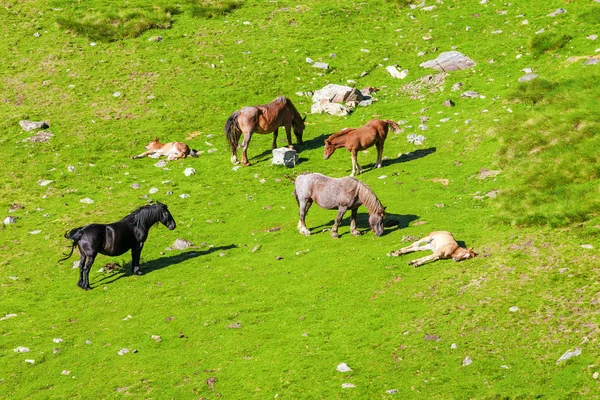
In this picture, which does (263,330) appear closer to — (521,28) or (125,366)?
(125,366)

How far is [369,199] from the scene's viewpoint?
2009 centimetres

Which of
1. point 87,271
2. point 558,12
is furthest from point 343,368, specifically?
point 558,12

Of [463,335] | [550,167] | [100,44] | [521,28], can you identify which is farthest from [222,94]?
[463,335]

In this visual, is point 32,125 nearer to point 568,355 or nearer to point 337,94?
point 337,94

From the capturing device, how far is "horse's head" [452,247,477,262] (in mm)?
17406

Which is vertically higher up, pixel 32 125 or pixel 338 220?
pixel 338 220

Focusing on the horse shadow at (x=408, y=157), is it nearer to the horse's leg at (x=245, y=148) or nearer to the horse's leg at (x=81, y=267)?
the horse's leg at (x=245, y=148)

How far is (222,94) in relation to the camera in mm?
33250

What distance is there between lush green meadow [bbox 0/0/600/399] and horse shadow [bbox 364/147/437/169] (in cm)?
10

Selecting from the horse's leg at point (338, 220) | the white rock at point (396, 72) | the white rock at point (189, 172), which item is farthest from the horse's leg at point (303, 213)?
the white rock at point (396, 72)

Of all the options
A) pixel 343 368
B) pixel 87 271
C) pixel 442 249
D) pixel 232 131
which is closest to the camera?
pixel 343 368

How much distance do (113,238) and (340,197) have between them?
6143 mm

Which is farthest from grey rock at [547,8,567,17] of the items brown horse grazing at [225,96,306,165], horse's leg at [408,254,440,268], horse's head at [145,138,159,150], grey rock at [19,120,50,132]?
grey rock at [19,120,50,132]

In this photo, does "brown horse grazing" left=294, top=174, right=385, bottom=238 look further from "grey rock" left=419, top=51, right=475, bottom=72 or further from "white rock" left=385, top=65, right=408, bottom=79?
"grey rock" left=419, top=51, right=475, bottom=72
